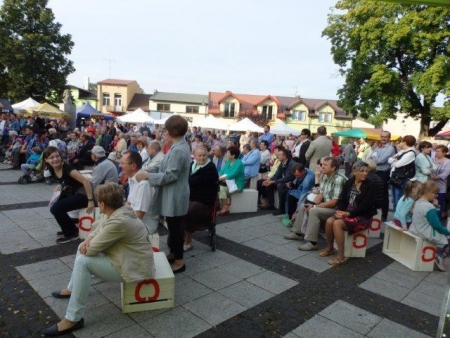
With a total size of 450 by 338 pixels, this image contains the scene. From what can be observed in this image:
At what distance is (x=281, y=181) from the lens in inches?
276

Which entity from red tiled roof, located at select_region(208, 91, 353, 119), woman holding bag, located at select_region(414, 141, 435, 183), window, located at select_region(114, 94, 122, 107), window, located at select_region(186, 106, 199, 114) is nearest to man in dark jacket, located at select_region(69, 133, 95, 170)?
woman holding bag, located at select_region(414, 141, 435, 183)

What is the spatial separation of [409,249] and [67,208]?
16.3ft

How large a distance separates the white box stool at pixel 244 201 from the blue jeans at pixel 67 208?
3.12 metres

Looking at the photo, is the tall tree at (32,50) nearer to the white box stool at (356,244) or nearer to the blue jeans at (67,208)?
the blue jeans at (67,208)

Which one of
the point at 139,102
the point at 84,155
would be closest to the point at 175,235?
the point at 84,155

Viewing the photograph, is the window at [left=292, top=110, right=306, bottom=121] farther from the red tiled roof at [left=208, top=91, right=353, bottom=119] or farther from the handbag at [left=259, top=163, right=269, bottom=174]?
the handbag at [left=259, top=163, right=269, bottom=174]

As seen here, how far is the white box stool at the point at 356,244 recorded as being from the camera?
479cm

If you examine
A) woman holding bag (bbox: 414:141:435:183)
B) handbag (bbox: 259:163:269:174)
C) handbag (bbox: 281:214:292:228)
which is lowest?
handbag (bbox: 281:214:292:228)

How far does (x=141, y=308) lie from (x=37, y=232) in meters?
2.94

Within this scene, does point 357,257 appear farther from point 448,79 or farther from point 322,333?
point 448,79

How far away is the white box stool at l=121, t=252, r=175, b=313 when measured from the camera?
3068mm

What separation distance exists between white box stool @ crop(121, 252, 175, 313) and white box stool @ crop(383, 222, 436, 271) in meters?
3.40

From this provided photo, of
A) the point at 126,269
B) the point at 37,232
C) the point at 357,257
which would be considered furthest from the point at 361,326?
the point at 37,232

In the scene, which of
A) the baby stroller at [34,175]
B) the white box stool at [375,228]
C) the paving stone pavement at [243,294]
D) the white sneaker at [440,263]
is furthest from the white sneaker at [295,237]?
the baby stroller at [34,175]
